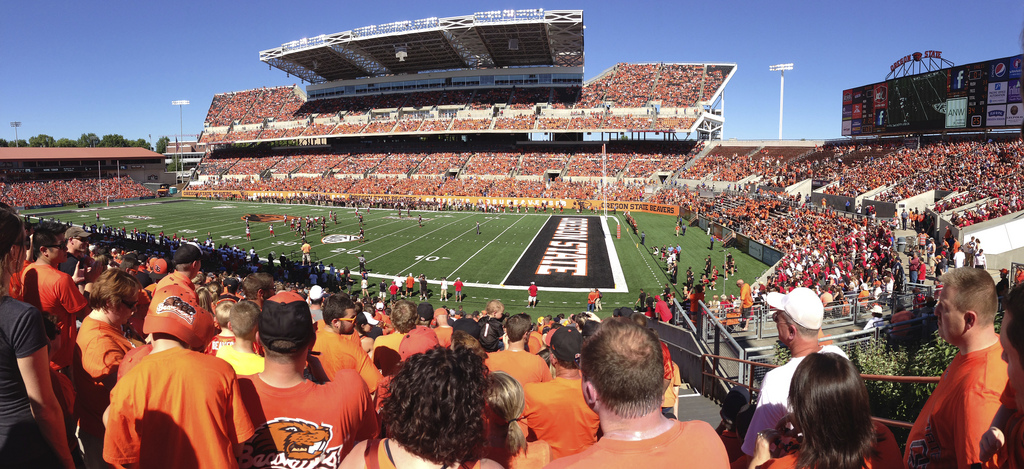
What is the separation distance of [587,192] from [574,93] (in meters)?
22.5

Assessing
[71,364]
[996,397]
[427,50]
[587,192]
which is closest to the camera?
[996,397]

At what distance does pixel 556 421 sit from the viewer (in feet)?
11.6

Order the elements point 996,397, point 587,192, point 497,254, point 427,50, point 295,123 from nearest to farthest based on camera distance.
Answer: point 996,397 → point 497,254 → point 587,192 → point 427,50 → point 295,123

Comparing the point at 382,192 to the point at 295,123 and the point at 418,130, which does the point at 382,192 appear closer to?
the point at 418,130

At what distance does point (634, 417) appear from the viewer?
2.06 metres

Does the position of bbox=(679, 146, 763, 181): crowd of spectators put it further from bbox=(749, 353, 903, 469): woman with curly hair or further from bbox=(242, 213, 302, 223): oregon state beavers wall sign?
bbox=(749, 353, 903, 469): woman with curly hair

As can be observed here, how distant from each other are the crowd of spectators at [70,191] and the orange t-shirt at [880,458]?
72.2m

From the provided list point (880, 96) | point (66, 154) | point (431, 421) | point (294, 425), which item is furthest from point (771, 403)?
point (66, 154)

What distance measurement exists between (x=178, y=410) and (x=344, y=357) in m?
1.82

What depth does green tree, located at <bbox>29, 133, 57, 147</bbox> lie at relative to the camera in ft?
382

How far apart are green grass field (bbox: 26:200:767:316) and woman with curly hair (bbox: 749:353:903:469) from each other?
1566cm

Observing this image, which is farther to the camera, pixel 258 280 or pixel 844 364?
pixel 258 280

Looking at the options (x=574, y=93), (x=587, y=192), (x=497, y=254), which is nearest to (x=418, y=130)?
(x=574, y=93)

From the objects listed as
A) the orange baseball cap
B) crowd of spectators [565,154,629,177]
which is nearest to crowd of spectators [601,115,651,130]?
crowd of spectators [565,154,629,177]
